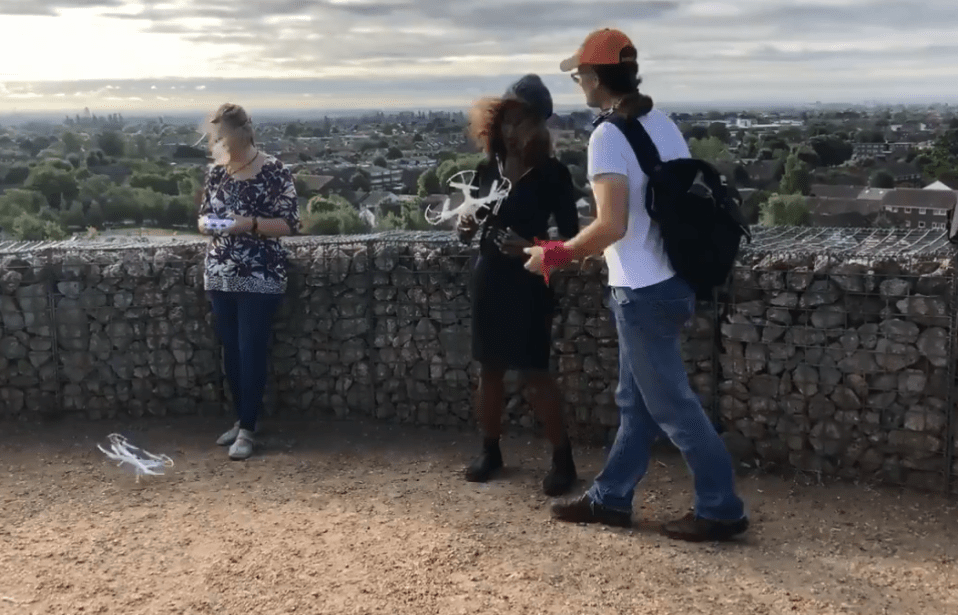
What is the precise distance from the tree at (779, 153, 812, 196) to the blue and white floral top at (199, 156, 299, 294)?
52.5 feet

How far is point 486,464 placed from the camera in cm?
476

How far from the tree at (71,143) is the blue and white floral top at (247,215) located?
25446 millimetres

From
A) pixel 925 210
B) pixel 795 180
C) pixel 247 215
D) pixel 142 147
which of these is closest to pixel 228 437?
pixel 247 215

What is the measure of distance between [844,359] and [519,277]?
1.74 m

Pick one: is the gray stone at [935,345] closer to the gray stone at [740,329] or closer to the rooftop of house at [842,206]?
the gray stone at [740,329]

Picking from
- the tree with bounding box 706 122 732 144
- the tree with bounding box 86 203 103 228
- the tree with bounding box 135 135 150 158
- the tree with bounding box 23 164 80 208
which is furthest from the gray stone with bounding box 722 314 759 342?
the tree with bounding box 23 164 80 208

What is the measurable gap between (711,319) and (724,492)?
1.39 metres

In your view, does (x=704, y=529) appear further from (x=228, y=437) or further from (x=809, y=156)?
(x=809, y=156)

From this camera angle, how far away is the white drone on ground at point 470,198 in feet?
14.2

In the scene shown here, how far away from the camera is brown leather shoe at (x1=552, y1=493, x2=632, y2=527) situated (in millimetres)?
4043

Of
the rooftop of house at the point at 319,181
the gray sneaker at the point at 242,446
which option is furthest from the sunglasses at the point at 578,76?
the rooftop of house at the point at 319,181

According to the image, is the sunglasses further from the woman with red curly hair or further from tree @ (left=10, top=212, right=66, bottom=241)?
tree @ (left=10, top=212, right=66, bottom=241)

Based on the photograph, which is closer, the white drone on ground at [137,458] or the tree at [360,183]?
the white drone on ground at [137,458]

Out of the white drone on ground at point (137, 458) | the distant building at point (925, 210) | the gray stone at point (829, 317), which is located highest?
the distant building at point (925, 210)
